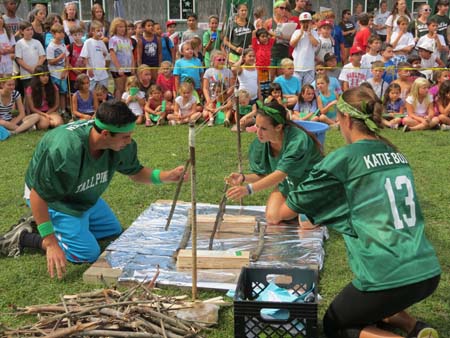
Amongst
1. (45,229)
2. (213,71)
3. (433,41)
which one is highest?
(433,41)

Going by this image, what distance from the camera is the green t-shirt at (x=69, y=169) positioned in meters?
4.25

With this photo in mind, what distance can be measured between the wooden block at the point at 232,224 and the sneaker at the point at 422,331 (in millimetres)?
2028

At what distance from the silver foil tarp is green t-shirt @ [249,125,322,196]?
20.5 inches

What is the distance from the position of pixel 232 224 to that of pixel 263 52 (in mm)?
6282

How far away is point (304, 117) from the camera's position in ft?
32.5

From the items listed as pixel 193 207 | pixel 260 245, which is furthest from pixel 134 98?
pixel 193 207

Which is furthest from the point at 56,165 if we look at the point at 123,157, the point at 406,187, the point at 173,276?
the point at 406,187

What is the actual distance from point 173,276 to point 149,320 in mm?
919

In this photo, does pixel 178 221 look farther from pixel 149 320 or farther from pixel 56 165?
pixel 149 320

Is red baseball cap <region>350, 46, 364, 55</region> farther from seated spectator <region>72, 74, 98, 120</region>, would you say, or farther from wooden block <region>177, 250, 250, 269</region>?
wooden block <region>177, 250, 250, 269</region>

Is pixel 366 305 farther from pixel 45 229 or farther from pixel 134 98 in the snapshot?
pixel 134 98

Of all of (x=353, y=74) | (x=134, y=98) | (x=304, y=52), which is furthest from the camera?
(x=353, y=74)

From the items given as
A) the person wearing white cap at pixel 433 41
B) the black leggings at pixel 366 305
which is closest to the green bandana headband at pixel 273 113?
the black leggings at pixel 366 305

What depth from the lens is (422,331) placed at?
131 inches
